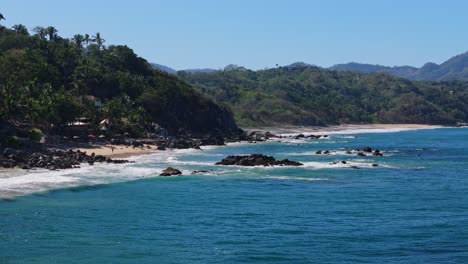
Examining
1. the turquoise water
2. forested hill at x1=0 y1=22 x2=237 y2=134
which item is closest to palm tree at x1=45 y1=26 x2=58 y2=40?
forested hill at x1=0 y1=22 x2=237 y2=134

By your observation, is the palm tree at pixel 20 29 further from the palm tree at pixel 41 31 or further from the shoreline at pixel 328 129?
the shoreline at pixel 328 129

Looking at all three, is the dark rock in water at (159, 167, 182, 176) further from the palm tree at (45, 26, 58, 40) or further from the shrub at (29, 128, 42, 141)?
the palm tree at (45, 26, 58, 40)

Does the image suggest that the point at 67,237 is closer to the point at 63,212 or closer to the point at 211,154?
the point at 63,212

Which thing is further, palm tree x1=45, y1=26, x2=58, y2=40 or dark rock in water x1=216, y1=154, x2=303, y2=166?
Answer: palm tree x1=45, y1=26, x2=58, y2=40

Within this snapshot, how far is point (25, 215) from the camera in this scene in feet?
108

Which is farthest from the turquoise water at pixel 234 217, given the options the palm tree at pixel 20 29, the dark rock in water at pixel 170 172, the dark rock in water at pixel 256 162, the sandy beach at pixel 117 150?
the palm tree at pixel 20 29

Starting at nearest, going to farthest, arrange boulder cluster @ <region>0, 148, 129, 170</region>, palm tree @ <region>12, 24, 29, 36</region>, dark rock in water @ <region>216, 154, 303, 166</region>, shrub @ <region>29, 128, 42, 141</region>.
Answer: boulder cluster @ <region>0, 148, 129, 170</region>
dark rock in water @ <region>216, 154, 303, 166</region>
shrub @ <region>29, 128, 42, 141</region>
palm tree @ <region>12, 24, 29, 36</region>

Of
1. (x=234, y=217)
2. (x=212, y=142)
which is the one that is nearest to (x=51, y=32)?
(x=212, y=142)

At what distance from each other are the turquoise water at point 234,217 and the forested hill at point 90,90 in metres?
24.3

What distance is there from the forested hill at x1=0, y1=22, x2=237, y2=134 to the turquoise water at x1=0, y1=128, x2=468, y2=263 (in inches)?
956

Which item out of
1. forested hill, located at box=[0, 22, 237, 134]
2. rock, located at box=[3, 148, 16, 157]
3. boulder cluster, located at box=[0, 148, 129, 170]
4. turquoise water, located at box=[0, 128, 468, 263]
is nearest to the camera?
turquoise water, located at box=[0, 128, 468, 263]

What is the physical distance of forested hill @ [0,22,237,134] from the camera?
253 ft

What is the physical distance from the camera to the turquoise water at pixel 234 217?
1008 inches

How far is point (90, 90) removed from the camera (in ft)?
360
